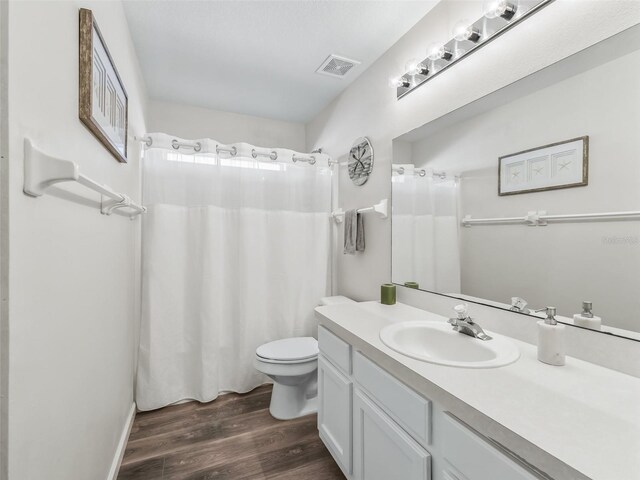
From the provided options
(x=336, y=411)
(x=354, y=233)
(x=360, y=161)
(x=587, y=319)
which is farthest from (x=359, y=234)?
(x=587, y=319)

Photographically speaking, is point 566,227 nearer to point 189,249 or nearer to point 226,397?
point 189,249

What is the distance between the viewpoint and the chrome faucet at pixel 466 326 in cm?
116

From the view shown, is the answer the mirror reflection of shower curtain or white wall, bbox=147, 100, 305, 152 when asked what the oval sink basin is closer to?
the mirror reflection of shower curtain

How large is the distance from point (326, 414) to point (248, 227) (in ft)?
4.55

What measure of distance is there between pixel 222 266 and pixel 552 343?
1965mm

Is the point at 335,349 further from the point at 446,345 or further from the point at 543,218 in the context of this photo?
the point at 543,218

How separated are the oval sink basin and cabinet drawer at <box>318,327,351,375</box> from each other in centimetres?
22

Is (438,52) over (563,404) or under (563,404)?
over

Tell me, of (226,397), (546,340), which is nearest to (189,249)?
(226,397)

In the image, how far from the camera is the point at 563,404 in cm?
73

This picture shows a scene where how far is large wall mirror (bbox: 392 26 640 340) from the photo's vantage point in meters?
0.90

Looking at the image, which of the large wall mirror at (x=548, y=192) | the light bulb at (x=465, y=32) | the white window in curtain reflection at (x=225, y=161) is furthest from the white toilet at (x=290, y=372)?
the light bulb at (x=465, y=32)

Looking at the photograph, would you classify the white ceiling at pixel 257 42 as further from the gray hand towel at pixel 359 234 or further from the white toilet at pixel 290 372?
the white toilet at pixel 290 372

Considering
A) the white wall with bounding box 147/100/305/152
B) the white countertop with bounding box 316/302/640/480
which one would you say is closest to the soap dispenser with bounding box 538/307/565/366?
the white countertop with bounding box 316/302/640/480
